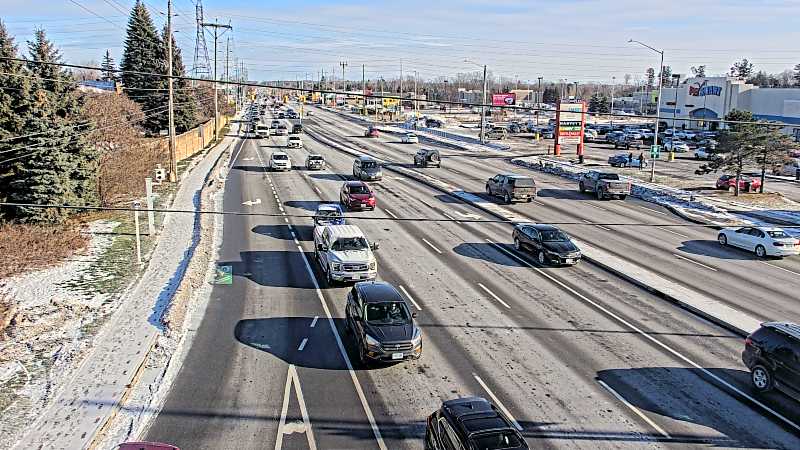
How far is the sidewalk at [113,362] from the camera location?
499 inches

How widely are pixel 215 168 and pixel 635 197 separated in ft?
105

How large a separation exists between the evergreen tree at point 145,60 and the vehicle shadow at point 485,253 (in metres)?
48.0

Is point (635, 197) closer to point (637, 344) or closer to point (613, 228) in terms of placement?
point (613, 228)

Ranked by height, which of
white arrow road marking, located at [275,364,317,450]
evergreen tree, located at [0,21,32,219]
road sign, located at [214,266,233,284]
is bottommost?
white arrow road marking, located at [275,364,317,450]

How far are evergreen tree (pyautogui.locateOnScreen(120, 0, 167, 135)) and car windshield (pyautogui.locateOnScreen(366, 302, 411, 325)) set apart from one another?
187 feet

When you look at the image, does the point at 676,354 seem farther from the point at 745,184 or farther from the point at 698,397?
the point at 745,184

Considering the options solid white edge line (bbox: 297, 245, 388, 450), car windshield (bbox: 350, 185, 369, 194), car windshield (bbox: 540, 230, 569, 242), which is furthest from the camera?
car windshield (bbox: 350, 185, 369, 194)

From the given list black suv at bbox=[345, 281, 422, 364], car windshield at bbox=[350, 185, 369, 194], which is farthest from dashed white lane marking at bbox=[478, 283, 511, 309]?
car windshield at bbox=[350, 185, 369, 194]

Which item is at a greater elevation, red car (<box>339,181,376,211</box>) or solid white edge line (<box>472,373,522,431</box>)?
red car (<box>339,181,376,211</box>)

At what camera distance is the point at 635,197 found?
4325 centimetres

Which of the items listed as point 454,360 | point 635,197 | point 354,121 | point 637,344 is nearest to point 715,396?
point 637,344

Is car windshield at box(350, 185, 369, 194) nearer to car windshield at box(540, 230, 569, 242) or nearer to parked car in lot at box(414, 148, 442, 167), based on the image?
car windshield at box(540, 230, 569, 242)

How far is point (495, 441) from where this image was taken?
10.5 metres

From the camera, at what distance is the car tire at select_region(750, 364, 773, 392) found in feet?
48.4
